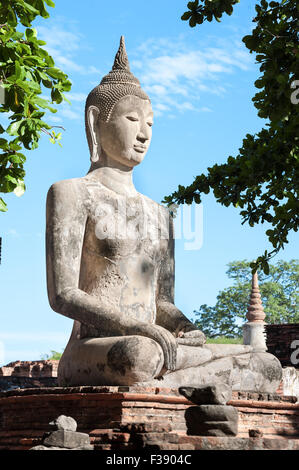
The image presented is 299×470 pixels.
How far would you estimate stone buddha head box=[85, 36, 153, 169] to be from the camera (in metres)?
7.29

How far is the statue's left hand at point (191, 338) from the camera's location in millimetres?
6814

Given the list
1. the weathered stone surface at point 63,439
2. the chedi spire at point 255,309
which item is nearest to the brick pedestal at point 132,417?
the weathered stone surface at point 63,439

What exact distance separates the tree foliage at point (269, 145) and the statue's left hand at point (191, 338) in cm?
137

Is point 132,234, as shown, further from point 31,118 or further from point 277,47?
point 277,47

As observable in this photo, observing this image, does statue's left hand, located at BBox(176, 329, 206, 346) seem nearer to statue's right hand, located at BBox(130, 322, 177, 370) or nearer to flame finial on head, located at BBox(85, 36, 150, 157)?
statue's right hand, located at BBox(130, 322, 177, 370)

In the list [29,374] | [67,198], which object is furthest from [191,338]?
[29,374]

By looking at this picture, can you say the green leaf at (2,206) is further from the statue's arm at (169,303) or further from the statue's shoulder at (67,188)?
the statue's arm at (169,303)

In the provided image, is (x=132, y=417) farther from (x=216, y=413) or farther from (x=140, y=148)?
(x=140, y=148)

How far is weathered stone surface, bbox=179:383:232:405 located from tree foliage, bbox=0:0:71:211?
2.90 metres

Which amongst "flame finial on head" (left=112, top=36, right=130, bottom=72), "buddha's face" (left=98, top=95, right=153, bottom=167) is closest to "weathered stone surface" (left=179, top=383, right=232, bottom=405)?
"buddha's face" (left=98, top=95, right=153, bottom=167)

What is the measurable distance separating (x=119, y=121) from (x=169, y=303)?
5.91ft

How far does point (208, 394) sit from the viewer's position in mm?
5559

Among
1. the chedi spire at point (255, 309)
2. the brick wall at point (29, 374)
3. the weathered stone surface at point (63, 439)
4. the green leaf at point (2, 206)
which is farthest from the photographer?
the chedi spire at point (255, 309)
